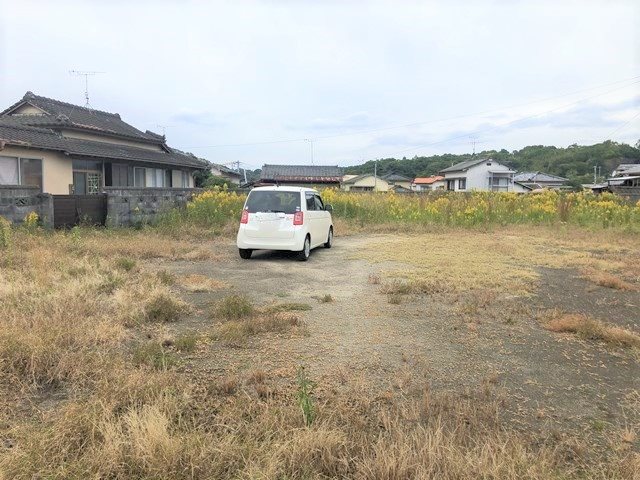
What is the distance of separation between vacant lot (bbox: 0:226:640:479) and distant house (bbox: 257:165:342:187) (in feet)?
145

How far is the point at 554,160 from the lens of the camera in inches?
2699

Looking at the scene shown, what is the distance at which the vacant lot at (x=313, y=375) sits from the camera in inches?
85.9

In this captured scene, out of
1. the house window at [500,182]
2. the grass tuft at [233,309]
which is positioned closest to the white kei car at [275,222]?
the grass tuft at [233,309]

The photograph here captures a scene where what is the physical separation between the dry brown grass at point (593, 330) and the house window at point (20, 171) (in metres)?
13.8

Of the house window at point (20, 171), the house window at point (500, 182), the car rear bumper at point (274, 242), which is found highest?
the house window at point (500, 182)

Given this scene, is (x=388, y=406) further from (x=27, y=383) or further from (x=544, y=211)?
(x=544, y=211)

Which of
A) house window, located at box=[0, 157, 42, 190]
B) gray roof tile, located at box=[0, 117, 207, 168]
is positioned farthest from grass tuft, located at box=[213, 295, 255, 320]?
house window, located at box=[0, 157, 42, 190]

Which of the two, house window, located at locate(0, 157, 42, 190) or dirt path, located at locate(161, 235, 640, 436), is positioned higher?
house window, located at locate(0, 157, 42, 190)

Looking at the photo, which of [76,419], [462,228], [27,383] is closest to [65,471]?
[76,419]

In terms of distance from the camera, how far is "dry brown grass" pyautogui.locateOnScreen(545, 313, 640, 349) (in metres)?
4.07

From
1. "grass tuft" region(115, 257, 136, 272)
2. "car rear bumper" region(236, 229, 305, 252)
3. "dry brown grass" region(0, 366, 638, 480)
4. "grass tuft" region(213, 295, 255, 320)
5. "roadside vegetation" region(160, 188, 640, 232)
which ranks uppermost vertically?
"roadside vegetation" region(160, 188, 640, 232)

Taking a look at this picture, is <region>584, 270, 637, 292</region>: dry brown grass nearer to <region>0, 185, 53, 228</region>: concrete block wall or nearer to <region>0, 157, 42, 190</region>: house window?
<region>0, 185, 53, 228</region>: concrete block wall

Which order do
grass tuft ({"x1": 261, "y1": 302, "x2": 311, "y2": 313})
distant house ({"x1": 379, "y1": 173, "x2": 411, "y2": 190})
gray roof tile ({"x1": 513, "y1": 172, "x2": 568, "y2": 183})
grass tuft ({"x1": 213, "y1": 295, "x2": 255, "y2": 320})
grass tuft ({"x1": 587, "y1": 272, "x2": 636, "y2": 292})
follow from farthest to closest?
distant house ({"x1": 379, "y1": 173, "x2": 411, "y2": 190}) < gray roof tile ({"x1": 513, "y1": 172, "x2": 568, "y2": 183}) < grass tuft ({"x1": 587, "y1": 272, "x2": 636, "y2": 292}) < grass tuft ({"x1": 261, "y1": 302, "x2": 311, "y2": 313}) < grass tuft ({"x1": 213, "y1": 295, "x2": 255, "y2": 320})

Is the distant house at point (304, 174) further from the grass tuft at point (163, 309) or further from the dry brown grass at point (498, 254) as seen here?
the grass tuft at point (163, 309)
